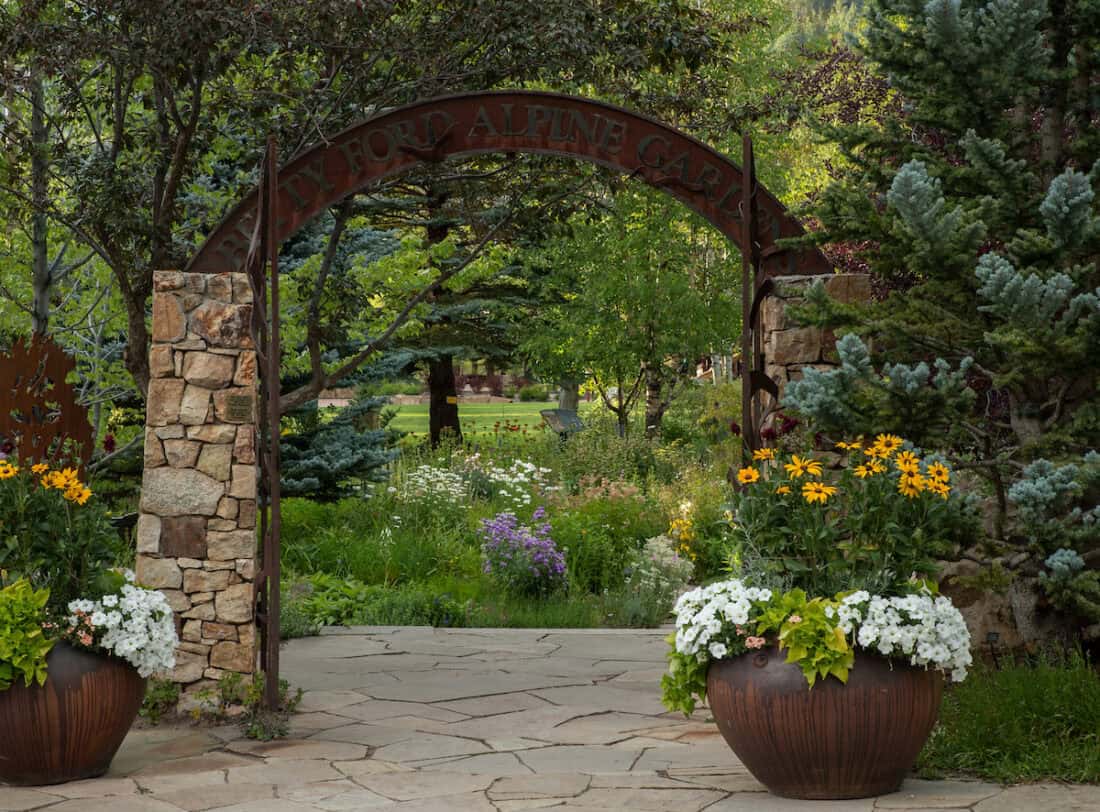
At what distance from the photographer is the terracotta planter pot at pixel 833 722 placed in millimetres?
5277

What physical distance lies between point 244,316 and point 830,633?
398 cm

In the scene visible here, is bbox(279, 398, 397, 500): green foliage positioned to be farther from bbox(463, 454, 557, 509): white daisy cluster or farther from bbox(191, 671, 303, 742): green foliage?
Result: bbox(191, 671, 303, 742): green foliage

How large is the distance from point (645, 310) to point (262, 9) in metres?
10.7

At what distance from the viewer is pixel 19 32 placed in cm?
871

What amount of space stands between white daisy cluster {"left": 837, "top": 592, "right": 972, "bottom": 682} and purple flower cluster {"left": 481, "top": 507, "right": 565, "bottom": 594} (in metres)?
6.00

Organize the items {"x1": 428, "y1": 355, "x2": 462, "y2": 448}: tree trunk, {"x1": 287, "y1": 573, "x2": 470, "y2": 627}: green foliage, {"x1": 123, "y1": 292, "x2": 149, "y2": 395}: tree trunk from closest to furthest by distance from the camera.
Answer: {"x1": 123, "y1": 292, "x2": 149, "y2": 395}: tree trunk
{"x1": 287, "y1": 573, "x2": 470, "y2": 627}: green foliage
{"x1": 428, "y1": 355, "x2": 462, "y2": 448}: tree trunk

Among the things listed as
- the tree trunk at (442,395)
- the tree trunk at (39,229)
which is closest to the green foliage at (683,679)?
the tree trunk at (39,229)

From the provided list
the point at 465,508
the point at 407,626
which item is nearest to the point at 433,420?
the point at 465,508

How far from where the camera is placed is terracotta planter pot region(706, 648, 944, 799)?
5.28 metres

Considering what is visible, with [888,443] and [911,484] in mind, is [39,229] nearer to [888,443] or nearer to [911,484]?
[888,443]

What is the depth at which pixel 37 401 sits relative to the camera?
10.2 meters

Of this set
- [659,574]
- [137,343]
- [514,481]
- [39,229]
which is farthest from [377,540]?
[39,229]

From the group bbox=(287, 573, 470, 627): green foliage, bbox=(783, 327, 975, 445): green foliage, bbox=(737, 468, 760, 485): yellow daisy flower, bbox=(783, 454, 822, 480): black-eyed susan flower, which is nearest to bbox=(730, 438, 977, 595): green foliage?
bbox=(783, 454, 822, 480): black-eyed susan flower

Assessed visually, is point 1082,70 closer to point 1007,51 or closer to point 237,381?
point 1007,51
